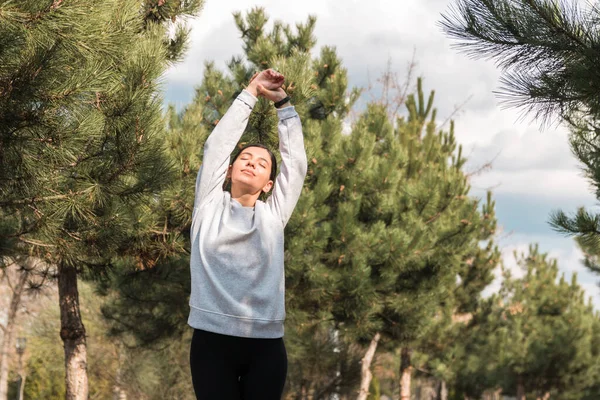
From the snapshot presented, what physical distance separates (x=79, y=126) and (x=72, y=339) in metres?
2.93

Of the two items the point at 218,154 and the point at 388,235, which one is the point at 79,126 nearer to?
the point at 218,154

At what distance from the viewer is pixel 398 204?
410 inches

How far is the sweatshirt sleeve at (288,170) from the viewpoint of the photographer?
2.51 meters

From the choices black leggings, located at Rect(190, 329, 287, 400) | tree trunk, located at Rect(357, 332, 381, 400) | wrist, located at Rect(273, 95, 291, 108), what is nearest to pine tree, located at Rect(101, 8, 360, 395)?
tree trunk, located at Rect(357, 332, 381, 400)

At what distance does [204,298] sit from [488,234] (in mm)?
13949

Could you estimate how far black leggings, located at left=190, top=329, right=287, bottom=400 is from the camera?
7.22 feet

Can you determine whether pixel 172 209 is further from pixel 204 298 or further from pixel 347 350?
pixel 347 350

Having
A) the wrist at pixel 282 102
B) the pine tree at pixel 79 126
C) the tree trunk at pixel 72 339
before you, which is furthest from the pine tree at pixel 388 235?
the wrist at pixel 282 102

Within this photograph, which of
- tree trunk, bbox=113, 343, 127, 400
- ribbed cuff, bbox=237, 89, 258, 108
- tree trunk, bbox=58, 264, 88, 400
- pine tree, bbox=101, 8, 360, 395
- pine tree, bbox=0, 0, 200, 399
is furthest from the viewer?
tree trunk, bbox=113, 343, 127, 400

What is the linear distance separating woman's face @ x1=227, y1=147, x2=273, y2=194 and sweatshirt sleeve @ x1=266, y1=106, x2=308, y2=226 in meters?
0.06

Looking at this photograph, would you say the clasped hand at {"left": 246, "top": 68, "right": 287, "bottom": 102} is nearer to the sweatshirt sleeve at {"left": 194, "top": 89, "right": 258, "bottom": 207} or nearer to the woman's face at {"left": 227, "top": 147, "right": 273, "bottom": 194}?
the sweatshirt sleeve at {"left": 194, "top": 89, "right": 258, "bottom": 207}

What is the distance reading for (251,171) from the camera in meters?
2.48

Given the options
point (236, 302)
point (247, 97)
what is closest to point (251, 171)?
point (247, 97)

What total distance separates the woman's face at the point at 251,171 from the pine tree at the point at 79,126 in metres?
1.42
